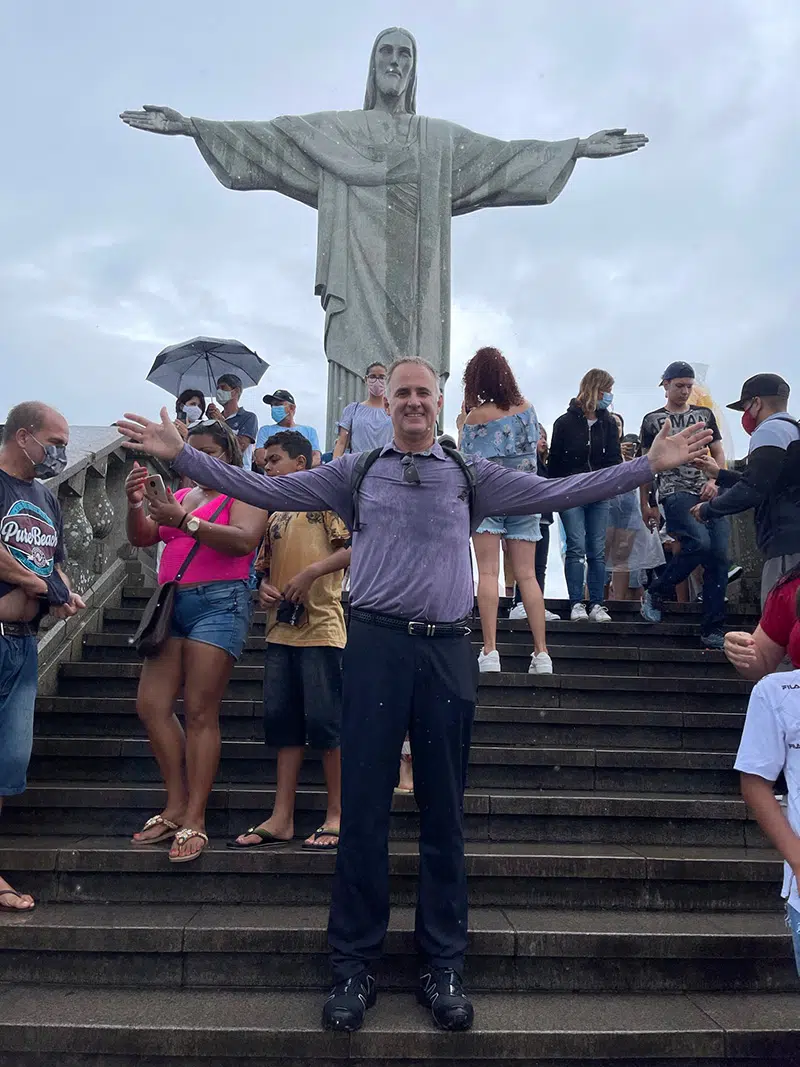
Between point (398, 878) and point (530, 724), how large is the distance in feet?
5.22

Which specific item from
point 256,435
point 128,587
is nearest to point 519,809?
point 128,587

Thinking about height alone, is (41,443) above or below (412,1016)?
above

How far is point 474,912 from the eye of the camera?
3.76 metres

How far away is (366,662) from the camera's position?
3146 millimetres

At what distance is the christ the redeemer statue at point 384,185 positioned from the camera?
1015 centimetres

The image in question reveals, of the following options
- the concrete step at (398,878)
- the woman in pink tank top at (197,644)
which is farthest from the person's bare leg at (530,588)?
the woman in pink tank top at (197,644)

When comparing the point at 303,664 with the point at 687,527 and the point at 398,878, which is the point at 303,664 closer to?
the point at 398,878

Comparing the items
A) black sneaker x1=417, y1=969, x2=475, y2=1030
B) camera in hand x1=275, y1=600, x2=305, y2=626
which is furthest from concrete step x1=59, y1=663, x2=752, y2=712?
black sneaker x1=417, y1=969, x2=475, y2=1030

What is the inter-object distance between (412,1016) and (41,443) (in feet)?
8.84

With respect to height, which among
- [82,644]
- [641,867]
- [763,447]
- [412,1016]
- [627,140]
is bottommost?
[412,1016]

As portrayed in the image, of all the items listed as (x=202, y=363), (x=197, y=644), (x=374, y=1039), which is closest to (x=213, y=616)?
(x=197, y=644)

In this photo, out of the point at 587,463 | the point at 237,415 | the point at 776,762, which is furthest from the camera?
the point at 237,415

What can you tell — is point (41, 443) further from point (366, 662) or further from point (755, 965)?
point (755, 965)

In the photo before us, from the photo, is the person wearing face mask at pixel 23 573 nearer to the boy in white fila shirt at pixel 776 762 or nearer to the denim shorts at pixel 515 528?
the denim shorts at pixel 515 528
